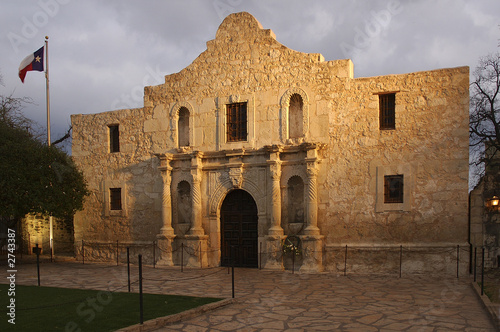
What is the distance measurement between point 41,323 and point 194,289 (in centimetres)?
415

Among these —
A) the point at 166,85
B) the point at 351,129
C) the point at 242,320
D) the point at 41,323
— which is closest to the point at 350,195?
the point at 351,129

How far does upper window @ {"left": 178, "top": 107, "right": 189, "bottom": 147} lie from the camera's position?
16031 mm

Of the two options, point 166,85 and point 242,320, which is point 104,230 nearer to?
point 166,85

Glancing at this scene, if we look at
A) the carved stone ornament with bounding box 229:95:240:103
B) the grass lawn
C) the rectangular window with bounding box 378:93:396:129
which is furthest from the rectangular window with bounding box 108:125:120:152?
the rectangular window with bounding box 378:93:396:129

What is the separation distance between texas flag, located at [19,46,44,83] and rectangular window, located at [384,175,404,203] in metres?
14.0

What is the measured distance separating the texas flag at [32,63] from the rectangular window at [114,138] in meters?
3.86

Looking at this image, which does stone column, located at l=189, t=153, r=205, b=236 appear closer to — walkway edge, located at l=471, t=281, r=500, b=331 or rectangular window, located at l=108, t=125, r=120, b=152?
rectangular window, located at l=108, t=125, r=120, b=152

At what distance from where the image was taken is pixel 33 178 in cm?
1509

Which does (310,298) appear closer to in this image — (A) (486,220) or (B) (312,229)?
(B) (312,229)

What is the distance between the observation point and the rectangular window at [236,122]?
1498cm

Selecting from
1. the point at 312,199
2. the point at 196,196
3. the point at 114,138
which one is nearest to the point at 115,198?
the point at 114,138

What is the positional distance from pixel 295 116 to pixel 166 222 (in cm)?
574

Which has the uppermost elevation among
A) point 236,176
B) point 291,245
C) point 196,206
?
point 236,176

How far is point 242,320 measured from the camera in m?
7.66
